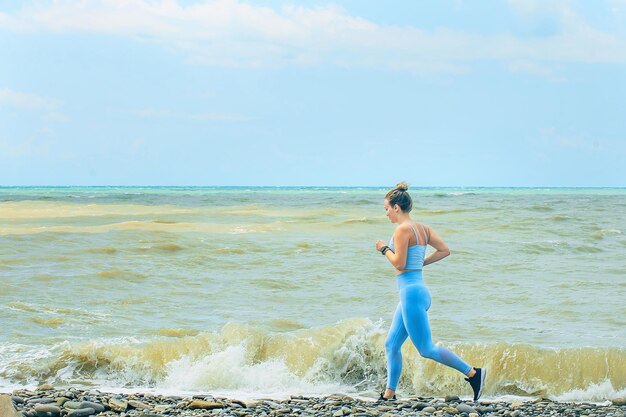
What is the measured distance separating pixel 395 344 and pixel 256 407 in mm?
1423

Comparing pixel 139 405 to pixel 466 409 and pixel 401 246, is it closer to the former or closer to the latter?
pixel 401 246

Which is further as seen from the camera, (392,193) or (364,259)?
(364,259)

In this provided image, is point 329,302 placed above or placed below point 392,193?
below

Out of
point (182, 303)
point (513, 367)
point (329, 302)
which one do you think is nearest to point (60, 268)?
point (182, 303)

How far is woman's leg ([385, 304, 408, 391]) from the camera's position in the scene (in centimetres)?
771

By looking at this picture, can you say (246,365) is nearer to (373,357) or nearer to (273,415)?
(373,357)

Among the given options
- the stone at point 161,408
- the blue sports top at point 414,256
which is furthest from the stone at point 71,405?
the blue sports top at point 414,256

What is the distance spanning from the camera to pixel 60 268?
1795cm

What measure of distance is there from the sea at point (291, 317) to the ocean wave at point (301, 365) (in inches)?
0.8

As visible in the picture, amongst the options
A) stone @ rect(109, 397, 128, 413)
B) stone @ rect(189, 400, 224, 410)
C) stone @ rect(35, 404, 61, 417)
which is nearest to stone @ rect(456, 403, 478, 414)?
stone @ rect(189, 400, 224, 410)

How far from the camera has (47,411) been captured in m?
6.70

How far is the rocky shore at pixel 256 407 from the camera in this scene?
6855 millimetres

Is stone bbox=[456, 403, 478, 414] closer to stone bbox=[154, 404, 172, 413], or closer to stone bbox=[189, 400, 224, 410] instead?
stone bbox=[189, 400, 224, 410]

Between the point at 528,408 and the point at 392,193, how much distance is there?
229cm
